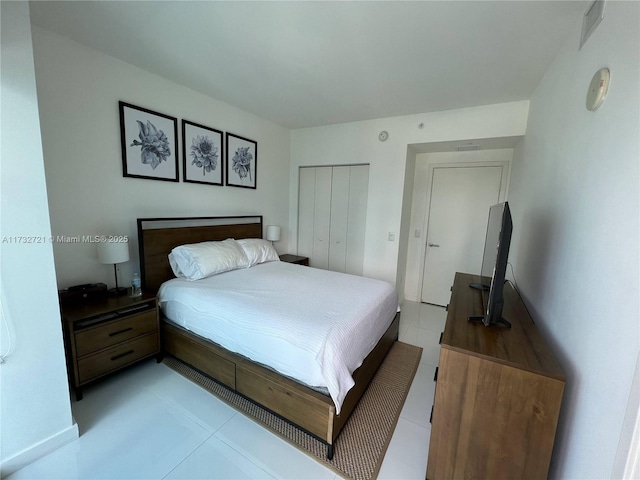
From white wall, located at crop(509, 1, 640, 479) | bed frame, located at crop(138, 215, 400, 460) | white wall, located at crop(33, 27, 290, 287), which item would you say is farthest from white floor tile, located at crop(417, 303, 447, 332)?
white wall, located at crop(33, 27, 290, 287)

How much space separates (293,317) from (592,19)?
7.44 feet

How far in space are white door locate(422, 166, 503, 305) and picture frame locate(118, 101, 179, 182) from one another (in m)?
3.28

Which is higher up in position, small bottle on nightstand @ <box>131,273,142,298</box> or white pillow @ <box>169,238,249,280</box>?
white pillow @ <box>169,238,249,280</box>

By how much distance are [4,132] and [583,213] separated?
104 inches

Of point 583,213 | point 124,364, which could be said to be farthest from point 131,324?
point 583,213

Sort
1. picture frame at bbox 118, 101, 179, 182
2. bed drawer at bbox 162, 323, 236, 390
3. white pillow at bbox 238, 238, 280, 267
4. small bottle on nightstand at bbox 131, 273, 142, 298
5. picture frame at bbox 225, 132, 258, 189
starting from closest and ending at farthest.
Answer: bed drawer at bbox 162, 323, 236, 390 < small bottle on nightstand at bbox 131, 273, 142, 298 < picture frame at bbox 118, 101, 179, 182 < white pillow at bbox 238, 238, 280, 267 < picture frame at bbox 225, 132, 258, 189

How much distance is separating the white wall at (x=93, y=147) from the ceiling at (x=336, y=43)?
13 centimetres

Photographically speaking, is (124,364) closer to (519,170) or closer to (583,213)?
(583,213)

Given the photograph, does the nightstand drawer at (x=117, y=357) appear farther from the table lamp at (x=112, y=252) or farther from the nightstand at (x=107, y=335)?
the table lamp at (x=112, y=252)

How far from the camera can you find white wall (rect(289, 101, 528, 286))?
2804 millimetres

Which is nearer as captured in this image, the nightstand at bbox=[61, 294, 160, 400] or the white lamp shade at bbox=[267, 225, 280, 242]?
the nightstand at bbox=[61, 294, 160, 400]

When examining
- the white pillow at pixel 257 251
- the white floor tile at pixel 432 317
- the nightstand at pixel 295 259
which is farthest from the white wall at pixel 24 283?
the white floor tile at pixel 432 317

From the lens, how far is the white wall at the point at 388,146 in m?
2.80

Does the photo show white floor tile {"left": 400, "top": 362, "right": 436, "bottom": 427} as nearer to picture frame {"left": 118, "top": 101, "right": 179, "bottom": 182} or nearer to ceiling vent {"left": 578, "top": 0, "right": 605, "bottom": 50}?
ceiling vent {"left": 578, "top": 0, "right": 605, "bottom": 50}
